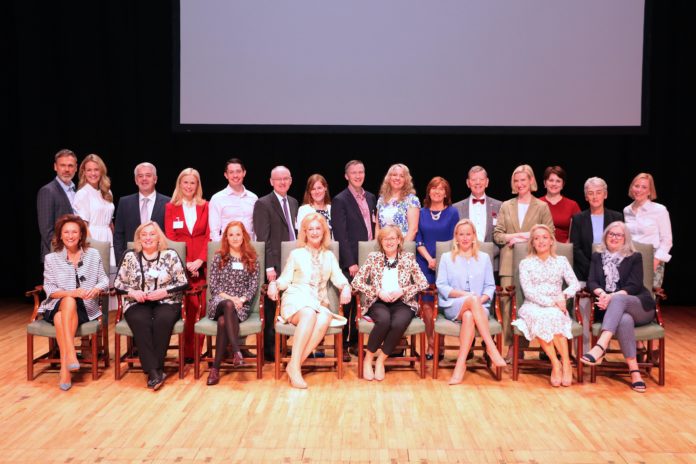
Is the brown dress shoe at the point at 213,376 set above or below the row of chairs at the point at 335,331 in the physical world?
below

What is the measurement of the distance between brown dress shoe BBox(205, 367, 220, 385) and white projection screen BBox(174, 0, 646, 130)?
3.13 metres

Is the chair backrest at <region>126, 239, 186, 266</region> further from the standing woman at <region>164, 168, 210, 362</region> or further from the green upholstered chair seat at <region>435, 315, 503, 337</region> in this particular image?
the green upholstered chair seat at <region>435, 315, 503, 337</region>

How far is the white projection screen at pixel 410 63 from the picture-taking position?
6906 mm

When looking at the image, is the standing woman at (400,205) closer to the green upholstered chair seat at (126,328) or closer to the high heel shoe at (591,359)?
the high heel shoe at (591,359)

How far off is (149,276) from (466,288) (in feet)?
7.13

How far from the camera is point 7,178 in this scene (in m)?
7.85

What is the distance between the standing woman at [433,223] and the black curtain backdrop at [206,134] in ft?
6.85

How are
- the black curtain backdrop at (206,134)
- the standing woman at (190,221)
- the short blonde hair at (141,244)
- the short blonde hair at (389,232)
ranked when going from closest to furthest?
the short blonde hair at (141,244) → the short blonde hair at (389,232) → the standing woman at (190,221) → the black curtain backdrop at (206,134)

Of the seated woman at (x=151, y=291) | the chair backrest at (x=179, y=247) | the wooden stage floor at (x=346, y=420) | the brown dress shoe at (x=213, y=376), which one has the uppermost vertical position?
the chair backrest at (x=179, y=247)

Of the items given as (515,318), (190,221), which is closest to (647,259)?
(515,318)

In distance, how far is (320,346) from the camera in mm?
5223

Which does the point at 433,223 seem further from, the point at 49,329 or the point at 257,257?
the point at 49,329

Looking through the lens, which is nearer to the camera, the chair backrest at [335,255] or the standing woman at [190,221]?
the chair backrest at [335,255]

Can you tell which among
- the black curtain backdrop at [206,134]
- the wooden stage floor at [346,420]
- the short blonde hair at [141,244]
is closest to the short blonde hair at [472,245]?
the wooden stage floor at [346,420]
